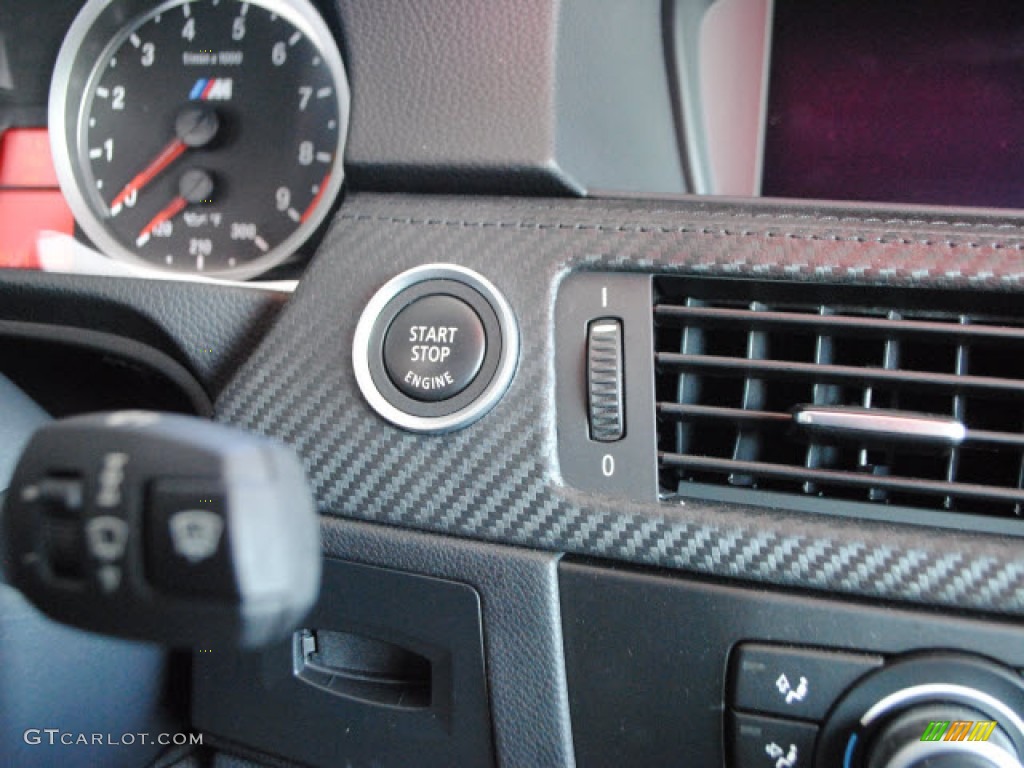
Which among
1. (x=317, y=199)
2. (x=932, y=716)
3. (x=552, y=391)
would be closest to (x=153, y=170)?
(x=317, y=199)

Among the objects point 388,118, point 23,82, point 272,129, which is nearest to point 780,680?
point 388,118

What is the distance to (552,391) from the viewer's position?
634mm

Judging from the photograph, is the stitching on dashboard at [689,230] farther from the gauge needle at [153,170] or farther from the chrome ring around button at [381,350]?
the gauge needle at [153,170]

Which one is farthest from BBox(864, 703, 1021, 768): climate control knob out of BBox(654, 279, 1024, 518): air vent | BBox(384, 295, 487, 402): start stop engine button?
BBox(384, 295, 487, 402): start stop engine button

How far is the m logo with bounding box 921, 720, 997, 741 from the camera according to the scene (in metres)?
0.53

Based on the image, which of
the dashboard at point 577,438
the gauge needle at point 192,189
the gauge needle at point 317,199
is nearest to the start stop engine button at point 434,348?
the dashboard at point 577,438

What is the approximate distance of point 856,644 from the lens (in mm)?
569

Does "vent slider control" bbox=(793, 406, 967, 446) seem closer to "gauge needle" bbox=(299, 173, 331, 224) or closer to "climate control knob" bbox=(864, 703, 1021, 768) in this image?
"climate control knob" bbox=(864, 703, 1021, 768)

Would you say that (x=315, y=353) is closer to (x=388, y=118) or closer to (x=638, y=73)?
(x=388, y=118)

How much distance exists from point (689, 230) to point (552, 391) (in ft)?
0.49

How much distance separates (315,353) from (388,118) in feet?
0.65
